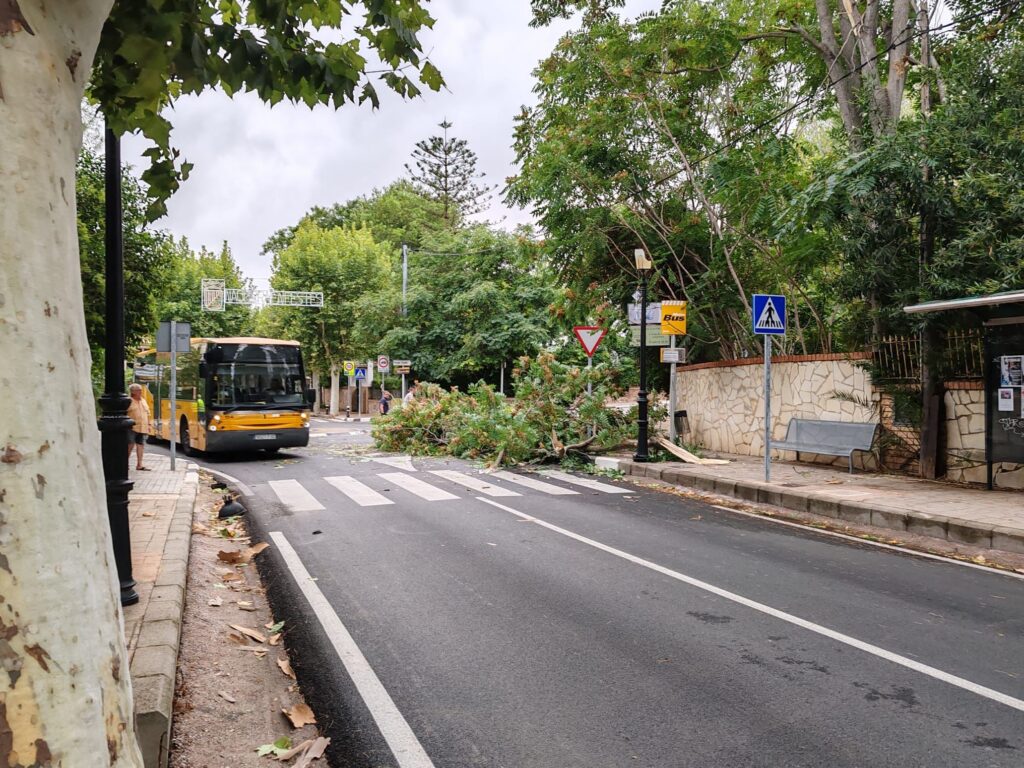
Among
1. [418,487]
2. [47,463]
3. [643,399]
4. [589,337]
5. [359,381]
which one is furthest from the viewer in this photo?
[359,381]

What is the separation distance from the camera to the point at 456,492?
37.9 feet

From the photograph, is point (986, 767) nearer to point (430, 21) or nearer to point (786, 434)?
point (430, 21)

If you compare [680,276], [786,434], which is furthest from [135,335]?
[786,434]

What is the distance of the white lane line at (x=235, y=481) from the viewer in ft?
38.4

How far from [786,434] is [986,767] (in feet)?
38.7

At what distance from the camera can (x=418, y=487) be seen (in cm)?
1205

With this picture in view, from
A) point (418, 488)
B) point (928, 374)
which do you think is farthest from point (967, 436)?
point (418, 488)

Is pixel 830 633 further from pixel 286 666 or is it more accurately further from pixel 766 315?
pixel 766 315

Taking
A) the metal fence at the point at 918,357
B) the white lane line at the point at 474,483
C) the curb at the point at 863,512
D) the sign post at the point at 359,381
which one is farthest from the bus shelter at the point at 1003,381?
the sign post at the point at 359,381

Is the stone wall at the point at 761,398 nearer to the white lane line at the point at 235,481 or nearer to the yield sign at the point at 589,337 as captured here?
the yield sign at the point at 589,337

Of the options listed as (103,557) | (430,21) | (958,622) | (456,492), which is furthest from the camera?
(456,492)

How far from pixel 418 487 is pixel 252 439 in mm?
6510

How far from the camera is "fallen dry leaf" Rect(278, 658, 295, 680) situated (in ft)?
14.2

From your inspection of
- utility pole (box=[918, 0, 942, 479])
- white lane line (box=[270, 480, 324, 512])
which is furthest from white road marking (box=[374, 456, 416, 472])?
utility pole (box=[918, 0, 942, 479])
